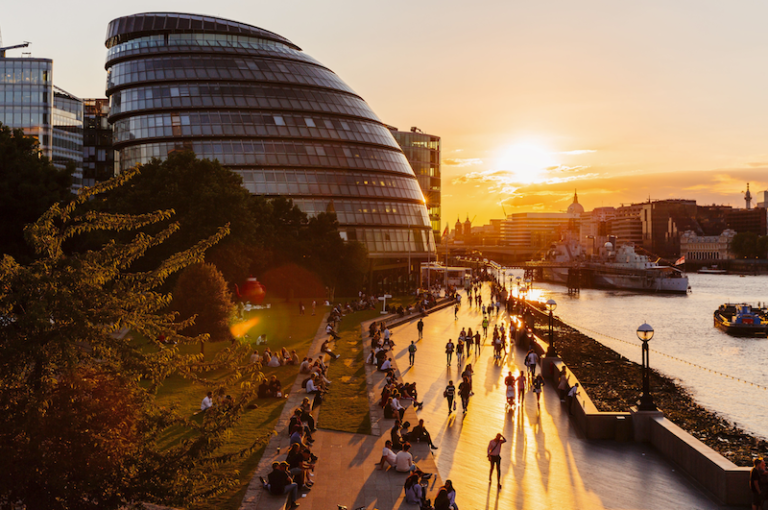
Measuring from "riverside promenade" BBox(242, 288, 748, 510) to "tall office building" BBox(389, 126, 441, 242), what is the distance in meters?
148

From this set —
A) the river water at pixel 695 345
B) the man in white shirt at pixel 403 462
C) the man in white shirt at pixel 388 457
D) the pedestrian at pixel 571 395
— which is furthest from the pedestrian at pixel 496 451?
the river water at pixel 695 345

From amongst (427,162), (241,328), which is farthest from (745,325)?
(427,162)

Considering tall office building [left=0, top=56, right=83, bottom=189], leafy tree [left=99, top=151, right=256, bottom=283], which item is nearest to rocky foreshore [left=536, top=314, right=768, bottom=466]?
leafy tree [left=99, top=151, right=256, bottom=283]

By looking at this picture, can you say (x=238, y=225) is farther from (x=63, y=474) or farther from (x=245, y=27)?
(x=245, y=27)

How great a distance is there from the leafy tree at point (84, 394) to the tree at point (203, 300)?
24.1 m

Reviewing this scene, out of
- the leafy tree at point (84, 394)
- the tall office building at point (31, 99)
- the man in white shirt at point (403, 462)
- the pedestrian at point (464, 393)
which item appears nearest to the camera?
the leafy tree at point (84, 394)

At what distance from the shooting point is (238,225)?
→ 50281 millimetres

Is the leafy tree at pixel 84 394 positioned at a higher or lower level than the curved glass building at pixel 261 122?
lower

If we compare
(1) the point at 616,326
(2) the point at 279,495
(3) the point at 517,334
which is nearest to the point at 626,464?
(2) the point at 279,495

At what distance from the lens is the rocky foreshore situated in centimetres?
3019

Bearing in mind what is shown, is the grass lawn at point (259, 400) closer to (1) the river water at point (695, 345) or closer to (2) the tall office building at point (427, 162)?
(1) the river water at point (695, 345)

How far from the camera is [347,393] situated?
31672mm

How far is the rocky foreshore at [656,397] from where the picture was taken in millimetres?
30188

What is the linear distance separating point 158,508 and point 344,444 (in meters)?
9.26
